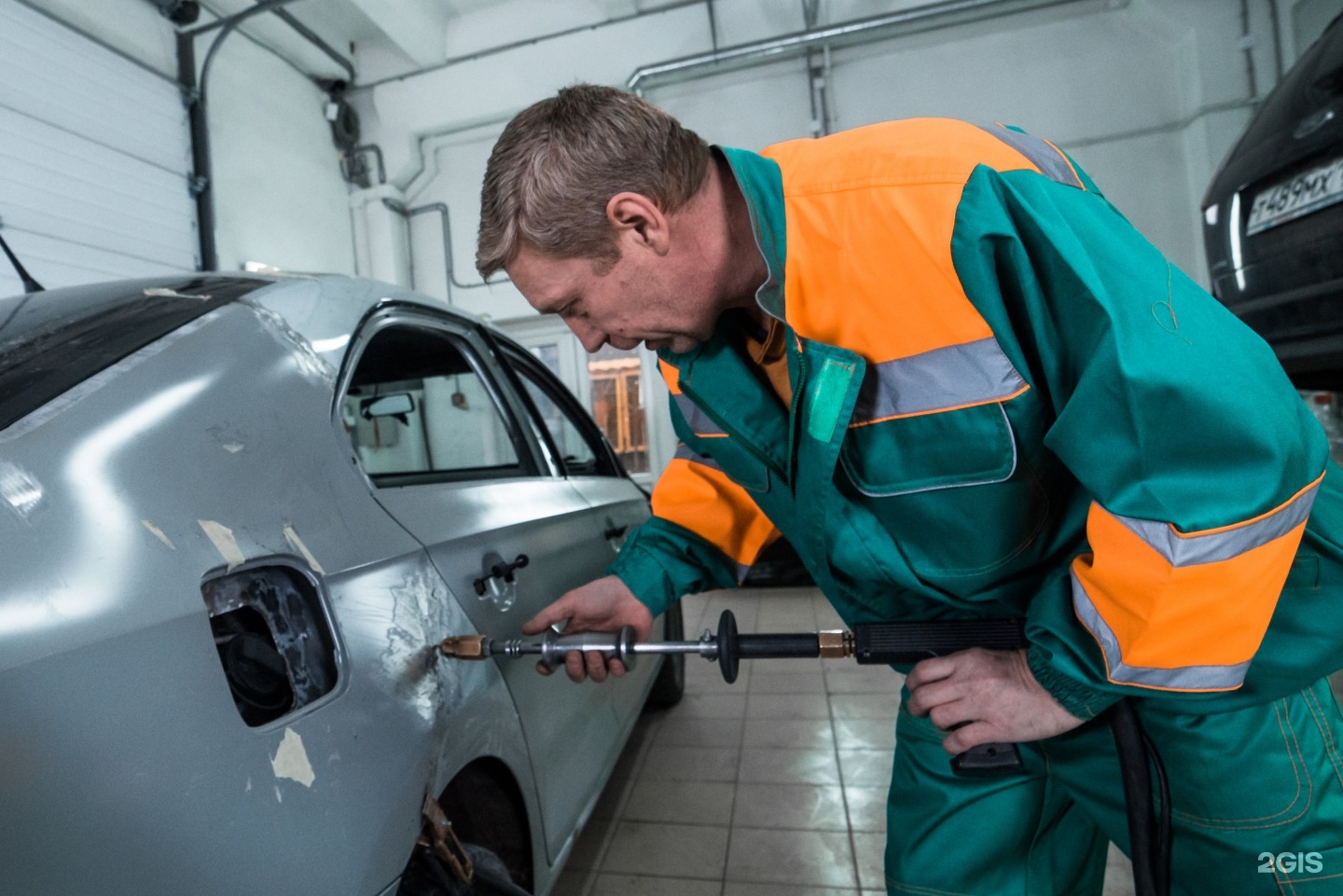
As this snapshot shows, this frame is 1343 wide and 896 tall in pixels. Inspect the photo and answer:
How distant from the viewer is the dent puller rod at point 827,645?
956 millimetres

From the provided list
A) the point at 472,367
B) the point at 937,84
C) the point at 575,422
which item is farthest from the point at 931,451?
the point at 937,84

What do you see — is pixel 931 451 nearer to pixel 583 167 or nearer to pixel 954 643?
pixel 954 643

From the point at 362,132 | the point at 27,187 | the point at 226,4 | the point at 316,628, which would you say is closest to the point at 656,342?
the point at 316,628

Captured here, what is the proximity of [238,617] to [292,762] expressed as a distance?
176 millimetres

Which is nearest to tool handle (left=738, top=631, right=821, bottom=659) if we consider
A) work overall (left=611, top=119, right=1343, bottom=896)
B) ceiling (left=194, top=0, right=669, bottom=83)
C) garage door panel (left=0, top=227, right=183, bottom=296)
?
work overall (left=611, top=119, right=1343, bottom=896)

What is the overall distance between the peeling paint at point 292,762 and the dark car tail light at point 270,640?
0.04 metres

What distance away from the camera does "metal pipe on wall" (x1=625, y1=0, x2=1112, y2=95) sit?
5160 millimetres

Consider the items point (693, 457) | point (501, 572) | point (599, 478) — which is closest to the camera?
point (501, 572)

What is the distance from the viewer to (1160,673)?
0.76 metres

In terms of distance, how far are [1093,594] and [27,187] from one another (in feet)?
15.1

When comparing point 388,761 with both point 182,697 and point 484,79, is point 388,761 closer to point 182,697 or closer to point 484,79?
point 182,697

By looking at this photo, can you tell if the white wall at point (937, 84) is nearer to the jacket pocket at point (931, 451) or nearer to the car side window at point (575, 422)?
the car side window at point (575, 422)

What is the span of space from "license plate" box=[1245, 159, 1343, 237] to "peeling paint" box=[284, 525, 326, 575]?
2.28 meters

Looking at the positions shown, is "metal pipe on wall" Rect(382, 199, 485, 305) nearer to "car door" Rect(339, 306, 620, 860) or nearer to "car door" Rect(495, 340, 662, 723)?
"car door" Rect(495, 340, 662, 723)
